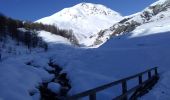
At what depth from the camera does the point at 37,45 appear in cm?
16050

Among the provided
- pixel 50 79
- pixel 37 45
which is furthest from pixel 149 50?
pixel 37 45

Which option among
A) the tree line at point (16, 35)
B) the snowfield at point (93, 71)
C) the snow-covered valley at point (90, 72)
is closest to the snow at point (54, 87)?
the snow-covered valley at point (90, 72)

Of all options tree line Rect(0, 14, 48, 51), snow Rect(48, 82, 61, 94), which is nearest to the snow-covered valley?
snow Rect(48, 82, 61, 94)

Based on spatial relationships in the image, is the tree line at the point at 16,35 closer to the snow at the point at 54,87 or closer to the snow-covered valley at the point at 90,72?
the snow-covered valley at the point at 90,72

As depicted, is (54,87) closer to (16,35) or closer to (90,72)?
(90,72)

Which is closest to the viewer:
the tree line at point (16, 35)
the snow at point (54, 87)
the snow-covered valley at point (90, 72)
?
the snow-covered valley at point (90, 72)

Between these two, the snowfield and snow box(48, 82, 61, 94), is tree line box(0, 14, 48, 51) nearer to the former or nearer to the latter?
the snowfield

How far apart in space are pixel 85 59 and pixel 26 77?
1248cm

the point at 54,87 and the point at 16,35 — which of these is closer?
the point at 54,87

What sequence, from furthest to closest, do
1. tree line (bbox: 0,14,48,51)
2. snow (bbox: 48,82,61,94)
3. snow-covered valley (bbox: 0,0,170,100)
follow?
tree line (bbox: 0,14,48,51) → snow (bbox: 48,82,61,94) → snow-covered valley (bbox: 0,0,170,100)

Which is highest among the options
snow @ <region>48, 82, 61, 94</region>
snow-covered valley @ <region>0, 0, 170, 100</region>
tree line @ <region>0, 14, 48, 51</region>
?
tree line @ <region>0, 14, 48, 51</region>

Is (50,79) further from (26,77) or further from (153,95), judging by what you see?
(153,95)

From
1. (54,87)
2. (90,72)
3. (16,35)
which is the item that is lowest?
(54,87)

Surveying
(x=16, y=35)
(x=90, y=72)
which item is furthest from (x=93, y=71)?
(x=16, y=35)
